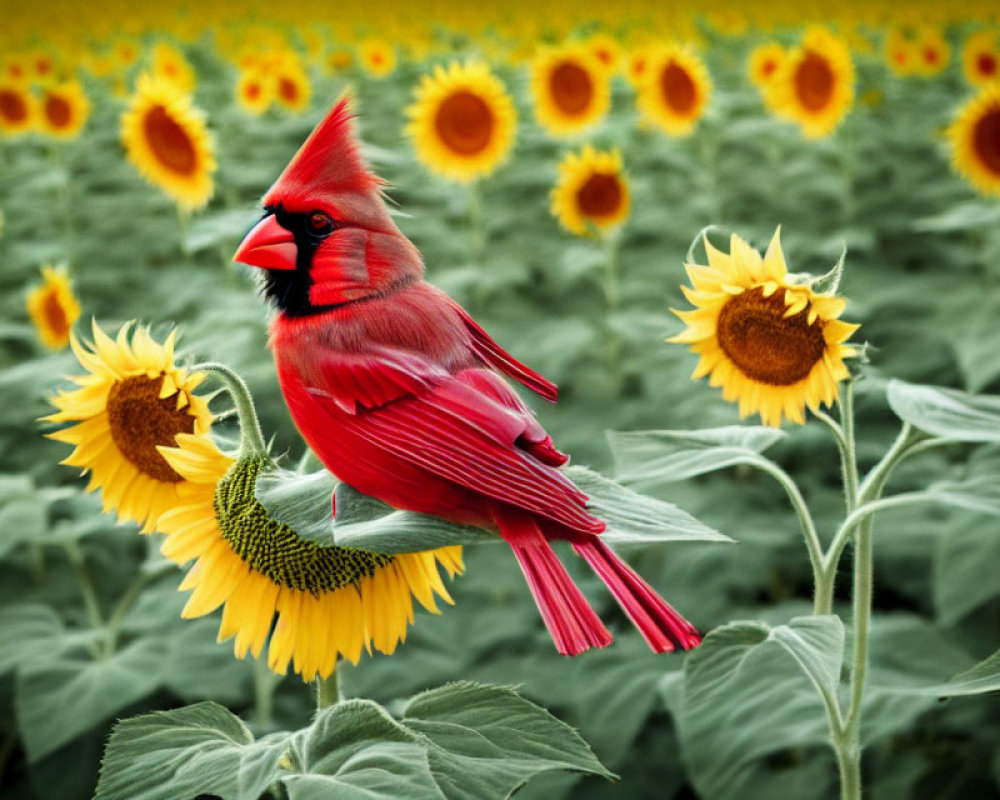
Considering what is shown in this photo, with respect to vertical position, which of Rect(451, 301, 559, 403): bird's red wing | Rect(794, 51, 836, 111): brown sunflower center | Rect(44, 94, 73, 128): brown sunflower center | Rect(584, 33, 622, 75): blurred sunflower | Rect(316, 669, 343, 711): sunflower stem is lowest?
Rect(316, 669, 343, 711): sunflower stem

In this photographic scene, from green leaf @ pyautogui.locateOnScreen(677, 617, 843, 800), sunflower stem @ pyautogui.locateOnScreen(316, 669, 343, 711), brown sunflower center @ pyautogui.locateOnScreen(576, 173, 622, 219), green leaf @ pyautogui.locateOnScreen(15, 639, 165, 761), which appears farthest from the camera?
brown sunflower center @ pyautogui.locateOnScreen(576, 173, 622, 219)

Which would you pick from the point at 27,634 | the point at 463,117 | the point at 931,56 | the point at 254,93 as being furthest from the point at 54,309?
the point at 931,56

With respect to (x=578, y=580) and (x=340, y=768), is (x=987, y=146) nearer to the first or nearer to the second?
(x=578, y=580)

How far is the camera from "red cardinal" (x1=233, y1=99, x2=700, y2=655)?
369 mm

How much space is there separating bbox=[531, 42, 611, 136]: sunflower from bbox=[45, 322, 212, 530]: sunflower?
1947 mm

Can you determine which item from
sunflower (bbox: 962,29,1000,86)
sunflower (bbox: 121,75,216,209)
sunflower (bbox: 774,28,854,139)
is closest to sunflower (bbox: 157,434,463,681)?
sunflower (bbox: 121,75,216,209)

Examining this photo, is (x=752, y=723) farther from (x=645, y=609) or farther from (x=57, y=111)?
(x=57, y=111)

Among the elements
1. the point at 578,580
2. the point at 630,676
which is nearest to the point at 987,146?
the point at 578,580

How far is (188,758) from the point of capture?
528mm

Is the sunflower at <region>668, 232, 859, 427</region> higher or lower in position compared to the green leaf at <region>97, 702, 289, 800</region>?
higher

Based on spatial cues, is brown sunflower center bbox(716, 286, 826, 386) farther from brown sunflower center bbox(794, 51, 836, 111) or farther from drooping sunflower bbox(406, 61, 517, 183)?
brown sunflower center bbox(794, 51, 836, 111)

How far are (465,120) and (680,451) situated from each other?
4.29ft

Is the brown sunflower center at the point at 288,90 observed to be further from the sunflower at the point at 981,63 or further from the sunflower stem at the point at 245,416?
the sunflower stem at the point at 245,416

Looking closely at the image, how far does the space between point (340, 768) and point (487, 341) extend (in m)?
0.22
